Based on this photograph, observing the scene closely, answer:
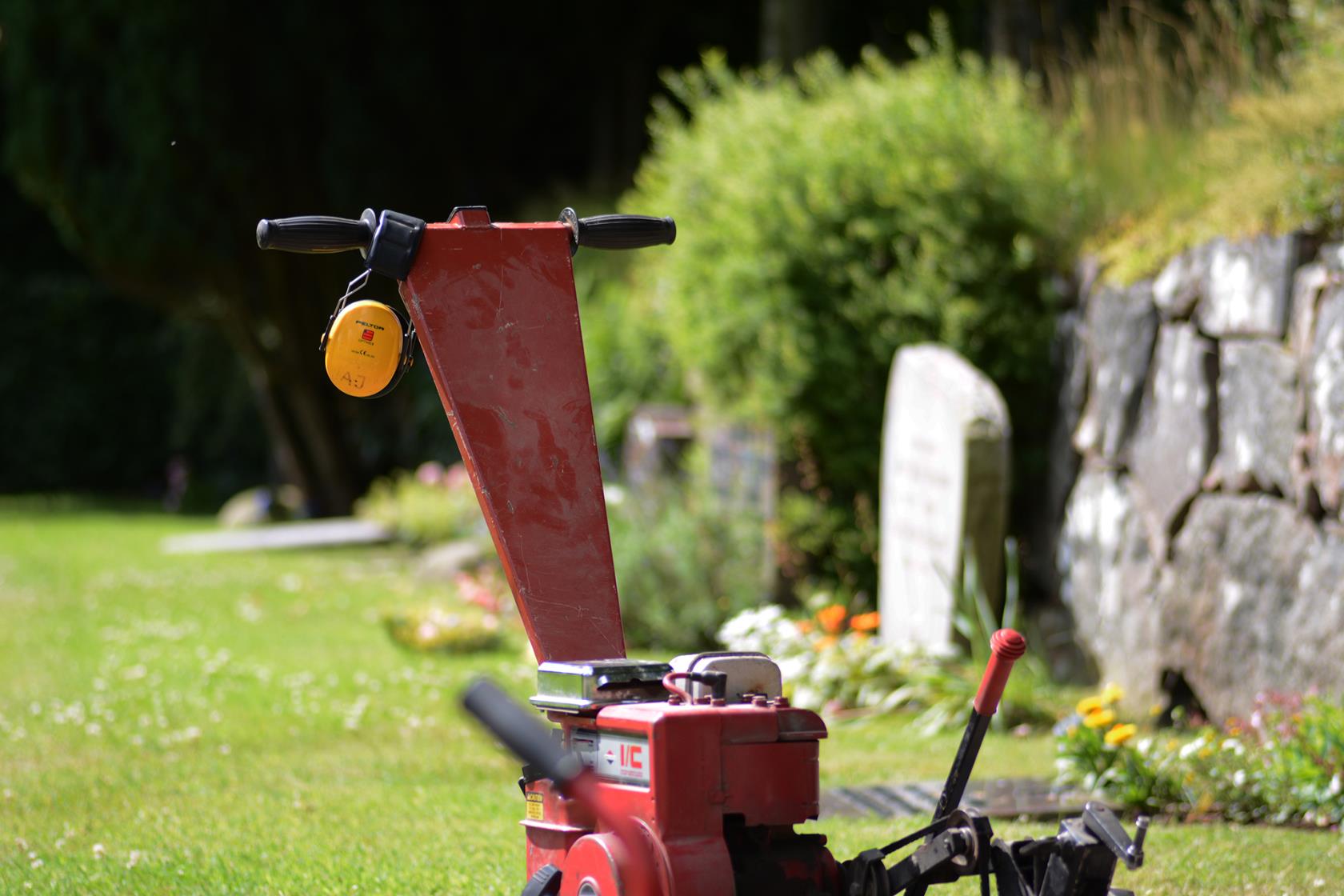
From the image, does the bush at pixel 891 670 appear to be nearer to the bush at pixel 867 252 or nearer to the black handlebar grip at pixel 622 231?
the bush at pixel 867 252

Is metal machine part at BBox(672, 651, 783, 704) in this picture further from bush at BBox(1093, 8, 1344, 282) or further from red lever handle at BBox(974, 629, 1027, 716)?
bush at BBox(1093, 8, 1344, 282)

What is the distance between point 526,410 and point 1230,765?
105 inches

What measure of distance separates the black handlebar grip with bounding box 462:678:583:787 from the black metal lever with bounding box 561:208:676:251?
1.23 meters

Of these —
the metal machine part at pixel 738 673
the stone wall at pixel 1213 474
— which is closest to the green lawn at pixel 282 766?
the stone wall at pixel 1213 474

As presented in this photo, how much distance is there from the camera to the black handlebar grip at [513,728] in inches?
92.7

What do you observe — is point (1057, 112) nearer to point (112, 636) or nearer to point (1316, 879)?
point (1316, 879)

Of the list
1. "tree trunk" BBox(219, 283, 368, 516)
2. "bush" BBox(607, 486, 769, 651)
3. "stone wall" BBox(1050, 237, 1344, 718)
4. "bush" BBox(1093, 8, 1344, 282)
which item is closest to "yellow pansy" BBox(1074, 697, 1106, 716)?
"stone wall" BBox(1050, 237, 1344, 718)

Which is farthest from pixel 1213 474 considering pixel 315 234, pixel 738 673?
pixel 315 234

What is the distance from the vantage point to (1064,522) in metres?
7.10

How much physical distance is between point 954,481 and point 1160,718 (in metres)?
1.31

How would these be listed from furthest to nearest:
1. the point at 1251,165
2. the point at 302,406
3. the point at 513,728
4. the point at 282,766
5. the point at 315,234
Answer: the point at 302,406 → the point at 1251,165 → the point at 282,766 → the point at 315,234 → the point at 513,728

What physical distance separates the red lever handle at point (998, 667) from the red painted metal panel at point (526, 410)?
30.1 inches

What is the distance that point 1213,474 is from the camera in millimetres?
5766

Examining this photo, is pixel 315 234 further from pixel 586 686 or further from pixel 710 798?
pixel 710 798
